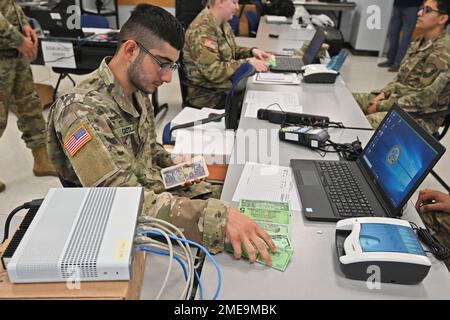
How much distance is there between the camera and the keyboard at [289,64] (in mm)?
2621

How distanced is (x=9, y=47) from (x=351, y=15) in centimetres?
524

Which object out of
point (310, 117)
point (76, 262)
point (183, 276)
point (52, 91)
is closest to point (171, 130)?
point (310, 117)

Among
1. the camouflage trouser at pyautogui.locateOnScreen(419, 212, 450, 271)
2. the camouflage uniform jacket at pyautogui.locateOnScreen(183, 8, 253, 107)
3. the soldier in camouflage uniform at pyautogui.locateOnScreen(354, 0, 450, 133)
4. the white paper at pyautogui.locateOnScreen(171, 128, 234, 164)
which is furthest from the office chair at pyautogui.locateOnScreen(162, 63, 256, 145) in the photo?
the camouflage trouser at pyautogui.locateOnScreen(419, 212, 450, 271)

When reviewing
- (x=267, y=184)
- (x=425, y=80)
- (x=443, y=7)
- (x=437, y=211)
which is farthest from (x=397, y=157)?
(x=443, y=7)

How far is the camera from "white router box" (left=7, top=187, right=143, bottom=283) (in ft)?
2.22

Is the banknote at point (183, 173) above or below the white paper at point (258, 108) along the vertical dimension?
below

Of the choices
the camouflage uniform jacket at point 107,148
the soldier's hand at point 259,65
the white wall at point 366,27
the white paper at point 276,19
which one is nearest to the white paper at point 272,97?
the soldier's hand at point 259,65

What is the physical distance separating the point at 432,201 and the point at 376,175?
46 cm

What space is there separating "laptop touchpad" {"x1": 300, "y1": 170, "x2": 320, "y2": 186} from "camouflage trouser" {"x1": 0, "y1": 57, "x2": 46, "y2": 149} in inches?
78.4

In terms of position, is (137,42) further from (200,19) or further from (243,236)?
(200,19)

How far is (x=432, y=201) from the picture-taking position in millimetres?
1532

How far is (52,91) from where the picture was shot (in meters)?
3.93

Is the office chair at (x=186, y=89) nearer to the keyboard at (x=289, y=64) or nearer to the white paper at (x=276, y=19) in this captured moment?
the keyboard at (x=289, y=64)

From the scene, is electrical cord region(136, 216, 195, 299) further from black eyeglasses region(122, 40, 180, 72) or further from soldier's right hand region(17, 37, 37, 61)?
soldier's right hand region(17, 37, 37, 61)
